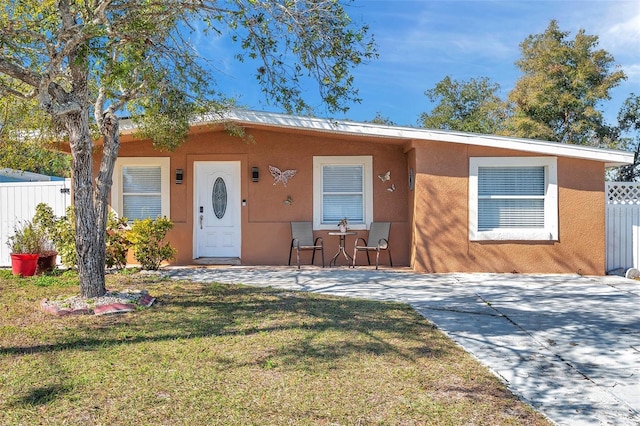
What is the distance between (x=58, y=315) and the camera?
548cm

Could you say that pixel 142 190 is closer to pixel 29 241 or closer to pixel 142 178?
pixel 142 178

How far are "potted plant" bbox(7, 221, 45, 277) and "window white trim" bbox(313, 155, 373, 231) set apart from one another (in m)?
5.19

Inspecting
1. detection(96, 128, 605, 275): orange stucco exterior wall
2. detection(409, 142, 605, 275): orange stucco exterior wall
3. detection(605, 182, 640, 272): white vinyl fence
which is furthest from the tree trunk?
detection(605, 182, 640, 272): white vinyl fence

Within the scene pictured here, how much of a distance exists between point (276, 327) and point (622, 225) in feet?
24.9

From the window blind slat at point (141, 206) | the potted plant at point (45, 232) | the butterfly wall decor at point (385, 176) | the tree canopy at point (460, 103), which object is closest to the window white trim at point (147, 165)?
the window blind slat at point (141, 206)

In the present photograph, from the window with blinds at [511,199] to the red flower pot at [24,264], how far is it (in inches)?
321

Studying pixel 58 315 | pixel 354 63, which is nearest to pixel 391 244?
pixel 354 63

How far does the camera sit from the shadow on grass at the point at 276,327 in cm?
428

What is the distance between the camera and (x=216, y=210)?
10375 millimetres

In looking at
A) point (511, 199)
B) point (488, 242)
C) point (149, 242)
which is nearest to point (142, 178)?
point (149, 242)

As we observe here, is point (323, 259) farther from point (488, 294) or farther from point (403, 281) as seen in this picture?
point (488, 294)

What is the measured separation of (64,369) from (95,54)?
2.93 m

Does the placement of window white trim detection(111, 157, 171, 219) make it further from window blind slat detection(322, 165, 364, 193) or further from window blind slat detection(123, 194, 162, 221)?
window blind slat detection(322, 165, 364, 193)

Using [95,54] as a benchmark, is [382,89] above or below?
above
